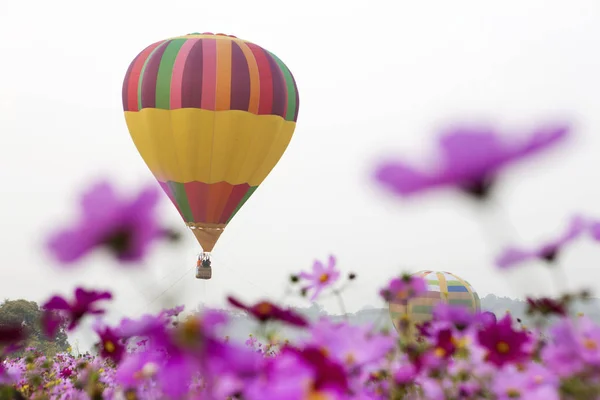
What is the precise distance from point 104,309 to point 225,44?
16097 millimetres

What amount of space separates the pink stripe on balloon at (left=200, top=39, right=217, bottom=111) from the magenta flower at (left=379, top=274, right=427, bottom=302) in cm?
1459

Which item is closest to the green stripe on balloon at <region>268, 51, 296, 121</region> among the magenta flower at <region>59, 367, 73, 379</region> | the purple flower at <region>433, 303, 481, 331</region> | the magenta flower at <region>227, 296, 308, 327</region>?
the magenta flower at <region>59, 367, 73, 379</region>

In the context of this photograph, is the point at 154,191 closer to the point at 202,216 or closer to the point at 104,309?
the point at 104,309

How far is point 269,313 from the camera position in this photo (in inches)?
70.1

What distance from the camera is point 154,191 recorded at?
1.30 metres

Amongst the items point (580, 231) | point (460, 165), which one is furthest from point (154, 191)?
point (580, 231)

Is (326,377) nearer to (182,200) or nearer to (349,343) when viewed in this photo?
(349,343)

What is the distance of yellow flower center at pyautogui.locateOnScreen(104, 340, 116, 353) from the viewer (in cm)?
214

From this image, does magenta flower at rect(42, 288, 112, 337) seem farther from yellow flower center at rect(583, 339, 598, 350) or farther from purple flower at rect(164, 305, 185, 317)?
yellow flower center at rect(583, 339, 598, 350)

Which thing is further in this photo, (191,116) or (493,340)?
(191,116)

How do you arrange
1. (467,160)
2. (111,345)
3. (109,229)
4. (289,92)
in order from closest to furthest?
(467,160) → (109,229) → (111,345) → (289,92)

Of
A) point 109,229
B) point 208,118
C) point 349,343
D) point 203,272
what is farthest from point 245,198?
point 109,229

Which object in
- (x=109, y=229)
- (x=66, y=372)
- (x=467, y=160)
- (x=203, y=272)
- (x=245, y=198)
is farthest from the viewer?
(x=203, y=272)

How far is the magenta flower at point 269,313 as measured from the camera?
1.74 metres
